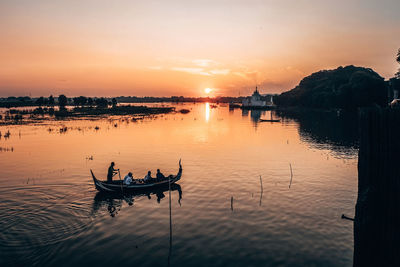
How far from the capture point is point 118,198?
28.4 meters

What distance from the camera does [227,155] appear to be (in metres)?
49.6

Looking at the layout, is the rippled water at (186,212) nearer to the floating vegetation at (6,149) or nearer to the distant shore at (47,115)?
the floating vegetation at (6,149)

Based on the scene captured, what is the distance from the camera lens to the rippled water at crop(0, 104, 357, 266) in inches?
714

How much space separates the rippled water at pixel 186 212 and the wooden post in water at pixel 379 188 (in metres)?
7.37

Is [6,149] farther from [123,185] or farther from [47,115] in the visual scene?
[47,115]

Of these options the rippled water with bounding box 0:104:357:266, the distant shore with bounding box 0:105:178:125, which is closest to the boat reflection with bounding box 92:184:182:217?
the rippled water with bounding box 0:104:357:266

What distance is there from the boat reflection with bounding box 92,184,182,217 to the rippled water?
0.32 feet

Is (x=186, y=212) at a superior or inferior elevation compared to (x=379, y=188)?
inferior

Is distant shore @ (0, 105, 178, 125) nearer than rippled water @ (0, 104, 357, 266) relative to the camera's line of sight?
No

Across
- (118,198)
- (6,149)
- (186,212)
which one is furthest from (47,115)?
(186,212)

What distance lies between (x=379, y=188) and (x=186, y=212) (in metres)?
17.1

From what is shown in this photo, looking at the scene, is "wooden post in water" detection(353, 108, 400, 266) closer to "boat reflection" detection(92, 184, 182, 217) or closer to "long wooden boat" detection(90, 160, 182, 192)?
"boat reflection" detection(92, 184, 182, 217)

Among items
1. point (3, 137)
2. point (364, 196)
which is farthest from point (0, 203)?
point (3, 137)

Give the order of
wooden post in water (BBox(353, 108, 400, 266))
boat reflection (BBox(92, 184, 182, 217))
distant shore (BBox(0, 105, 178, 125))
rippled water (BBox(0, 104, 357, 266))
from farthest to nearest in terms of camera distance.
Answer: distant shore (BBox(0, 105, 178, 125)) → boat reflection (BBox(92, 184, 182, 217)) → rippled water (BBox(0, 104, 357, 266)) → wooden post in water (BBox(353, 108, 400, 266))
